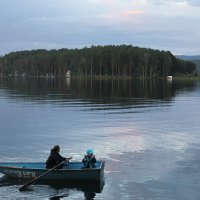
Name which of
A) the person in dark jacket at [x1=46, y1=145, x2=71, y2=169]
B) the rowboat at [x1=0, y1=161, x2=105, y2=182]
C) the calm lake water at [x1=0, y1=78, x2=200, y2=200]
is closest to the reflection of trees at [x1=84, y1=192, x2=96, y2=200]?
the calm lake water at [x1=0, y1=78, x2=200, y2=200]

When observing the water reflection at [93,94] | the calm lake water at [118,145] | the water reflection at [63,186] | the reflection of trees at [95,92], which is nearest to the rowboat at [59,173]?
the water reflection at [63,186]

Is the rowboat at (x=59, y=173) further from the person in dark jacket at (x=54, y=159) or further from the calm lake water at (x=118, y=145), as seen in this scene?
the calm lake water at (x=118, y=145)

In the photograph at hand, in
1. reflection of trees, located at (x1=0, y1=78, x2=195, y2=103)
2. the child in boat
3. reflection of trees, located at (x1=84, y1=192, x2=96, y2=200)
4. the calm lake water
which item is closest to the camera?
reflection of trees, located at (x1=84, y1=192, x2=96, y2=200)

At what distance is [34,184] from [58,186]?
→ 137 cm

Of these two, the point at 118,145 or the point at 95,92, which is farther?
the point at 95,92

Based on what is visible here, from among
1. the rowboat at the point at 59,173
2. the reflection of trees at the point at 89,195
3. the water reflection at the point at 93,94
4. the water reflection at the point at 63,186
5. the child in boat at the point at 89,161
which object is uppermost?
the water reflection at the point at 93,94

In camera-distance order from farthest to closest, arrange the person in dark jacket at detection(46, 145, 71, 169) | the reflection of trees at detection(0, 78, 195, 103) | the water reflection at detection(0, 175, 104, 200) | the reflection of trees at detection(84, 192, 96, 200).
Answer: the reflection of trees at detection(0, 78, 195, 103), the person in dark jacket at detection(46, 145, 71, 169), the water reflection at detection(0, 175, 104, 200), the reflection of trees at detection(84, 192, 96, 200)

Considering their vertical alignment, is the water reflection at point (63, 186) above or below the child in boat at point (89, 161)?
below

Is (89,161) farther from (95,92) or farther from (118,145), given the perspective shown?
(95,92)

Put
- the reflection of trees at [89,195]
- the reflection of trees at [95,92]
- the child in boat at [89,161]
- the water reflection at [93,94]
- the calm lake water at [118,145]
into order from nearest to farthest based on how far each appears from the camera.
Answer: the reflection of trees at [89,195] < the calm lake water at [118,145] < the child in boat at [89,161] < the water reflection at [93,94] < the reflection of trees at [95,92]

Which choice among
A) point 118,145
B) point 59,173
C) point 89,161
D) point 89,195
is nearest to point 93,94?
point 118,145

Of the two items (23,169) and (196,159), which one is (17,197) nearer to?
(23,169)

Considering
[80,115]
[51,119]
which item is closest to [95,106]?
[80,115]

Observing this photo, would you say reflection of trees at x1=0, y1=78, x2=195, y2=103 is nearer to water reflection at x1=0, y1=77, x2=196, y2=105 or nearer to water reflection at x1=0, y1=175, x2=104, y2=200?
water reflection at x1=0, y1=77, x2=196, y2=105
